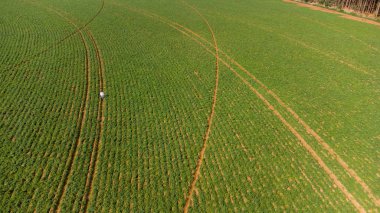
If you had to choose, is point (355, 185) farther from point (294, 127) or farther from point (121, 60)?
point (121, 60)

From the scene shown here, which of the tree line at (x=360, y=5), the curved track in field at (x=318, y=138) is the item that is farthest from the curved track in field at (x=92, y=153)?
the tree line at (x=360, y=5)

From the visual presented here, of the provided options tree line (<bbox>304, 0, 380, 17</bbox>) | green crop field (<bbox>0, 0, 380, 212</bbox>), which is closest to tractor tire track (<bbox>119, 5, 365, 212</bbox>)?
green crop field (<bbox>0, 0, 380, 212</bbox>)

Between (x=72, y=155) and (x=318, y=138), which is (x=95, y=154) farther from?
(x=318, y=138)

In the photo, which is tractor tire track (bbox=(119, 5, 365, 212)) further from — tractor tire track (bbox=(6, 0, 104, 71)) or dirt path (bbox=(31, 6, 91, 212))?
tractor tire track (bbox=(6, 0, 104, 71))

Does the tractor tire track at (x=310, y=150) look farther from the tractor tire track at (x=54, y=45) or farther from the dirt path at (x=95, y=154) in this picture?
the tractor tire track at (x=54, y=45)

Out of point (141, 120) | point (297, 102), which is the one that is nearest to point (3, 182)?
point (141, 120)

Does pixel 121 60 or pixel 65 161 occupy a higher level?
pixel 121 60

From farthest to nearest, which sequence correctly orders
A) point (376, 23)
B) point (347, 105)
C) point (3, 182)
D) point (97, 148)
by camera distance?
point (376, 23) < point (347, 105) < point (97, 148) < point (3, 182)
